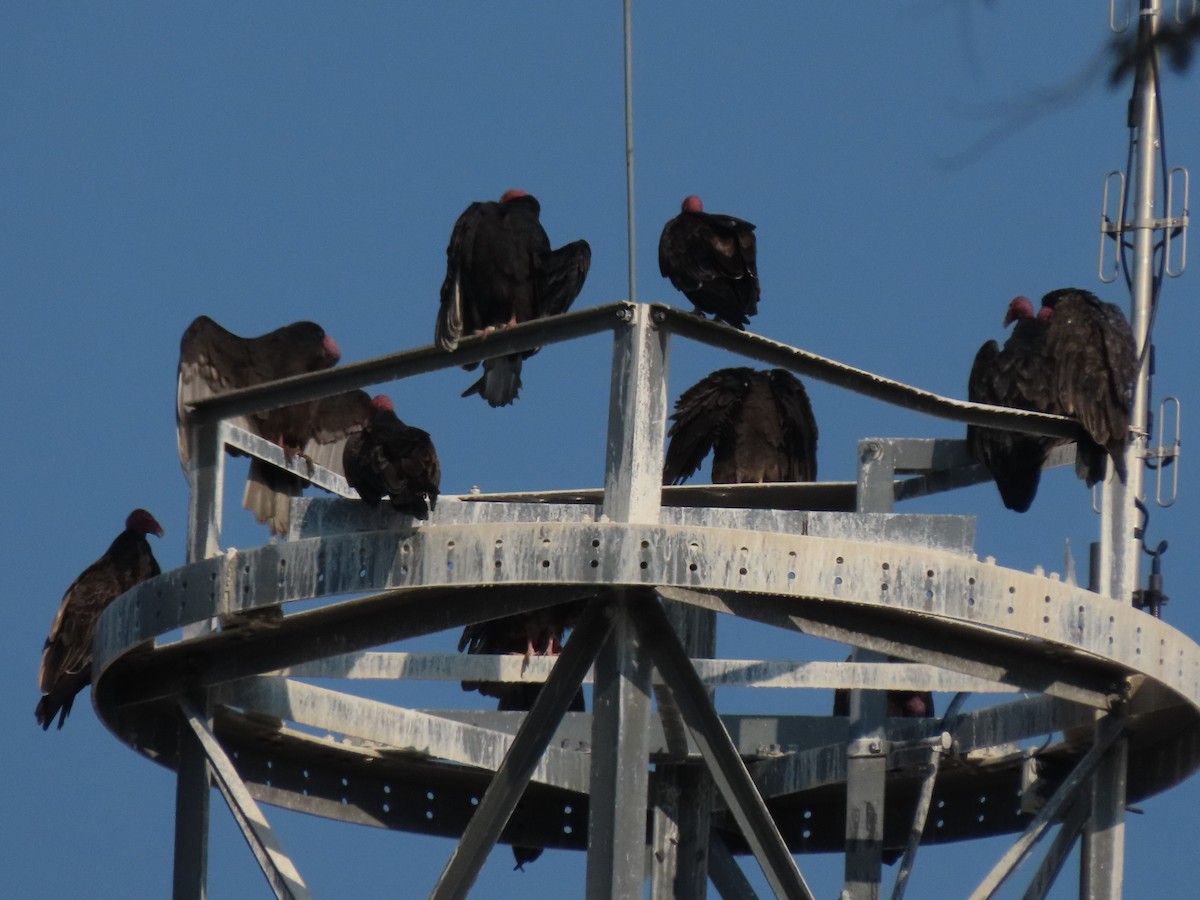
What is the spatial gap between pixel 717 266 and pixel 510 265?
1.17m

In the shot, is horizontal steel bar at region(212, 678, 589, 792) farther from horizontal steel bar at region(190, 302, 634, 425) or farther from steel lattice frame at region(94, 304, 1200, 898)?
horizontal steel bar at region(190, 302, 634, 425)

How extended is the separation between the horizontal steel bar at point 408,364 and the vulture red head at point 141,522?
13.2 feet

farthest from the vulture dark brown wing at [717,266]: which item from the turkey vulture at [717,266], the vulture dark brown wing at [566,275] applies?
the vulture dark brown wing at [566,275]

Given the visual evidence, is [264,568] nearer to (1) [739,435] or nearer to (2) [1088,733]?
(2) [1088,733]

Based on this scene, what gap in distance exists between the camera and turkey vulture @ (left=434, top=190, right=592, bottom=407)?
1092 cm

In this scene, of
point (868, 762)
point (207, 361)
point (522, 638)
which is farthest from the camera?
point (522, 638)

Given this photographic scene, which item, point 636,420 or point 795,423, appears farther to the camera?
point 795,423

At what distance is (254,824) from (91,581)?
3.42 m

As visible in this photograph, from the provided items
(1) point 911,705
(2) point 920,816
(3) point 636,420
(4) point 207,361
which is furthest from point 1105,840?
(4) point 207,361

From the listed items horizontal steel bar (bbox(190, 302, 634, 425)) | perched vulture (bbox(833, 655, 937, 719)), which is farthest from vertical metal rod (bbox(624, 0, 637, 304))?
perched vulture (bbox(833, 655, 937, 719))

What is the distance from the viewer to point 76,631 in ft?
35.4

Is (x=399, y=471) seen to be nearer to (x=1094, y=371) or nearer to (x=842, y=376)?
(x=842, y=376)

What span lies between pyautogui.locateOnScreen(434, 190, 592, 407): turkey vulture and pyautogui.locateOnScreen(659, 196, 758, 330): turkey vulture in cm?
63

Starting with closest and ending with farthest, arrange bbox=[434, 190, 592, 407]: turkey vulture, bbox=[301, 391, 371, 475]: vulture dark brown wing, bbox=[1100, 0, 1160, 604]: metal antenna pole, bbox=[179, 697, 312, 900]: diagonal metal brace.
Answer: bbox=[179, 697, 312, 900]: diagonal metal brace
bbox=[1100, 0, 1160, 604]: metal antenna pole
bbox=[434, 190, 592, 407]: turkey vulture
bbox=[301, 391, 371, 475]: vulture dark brown wing
